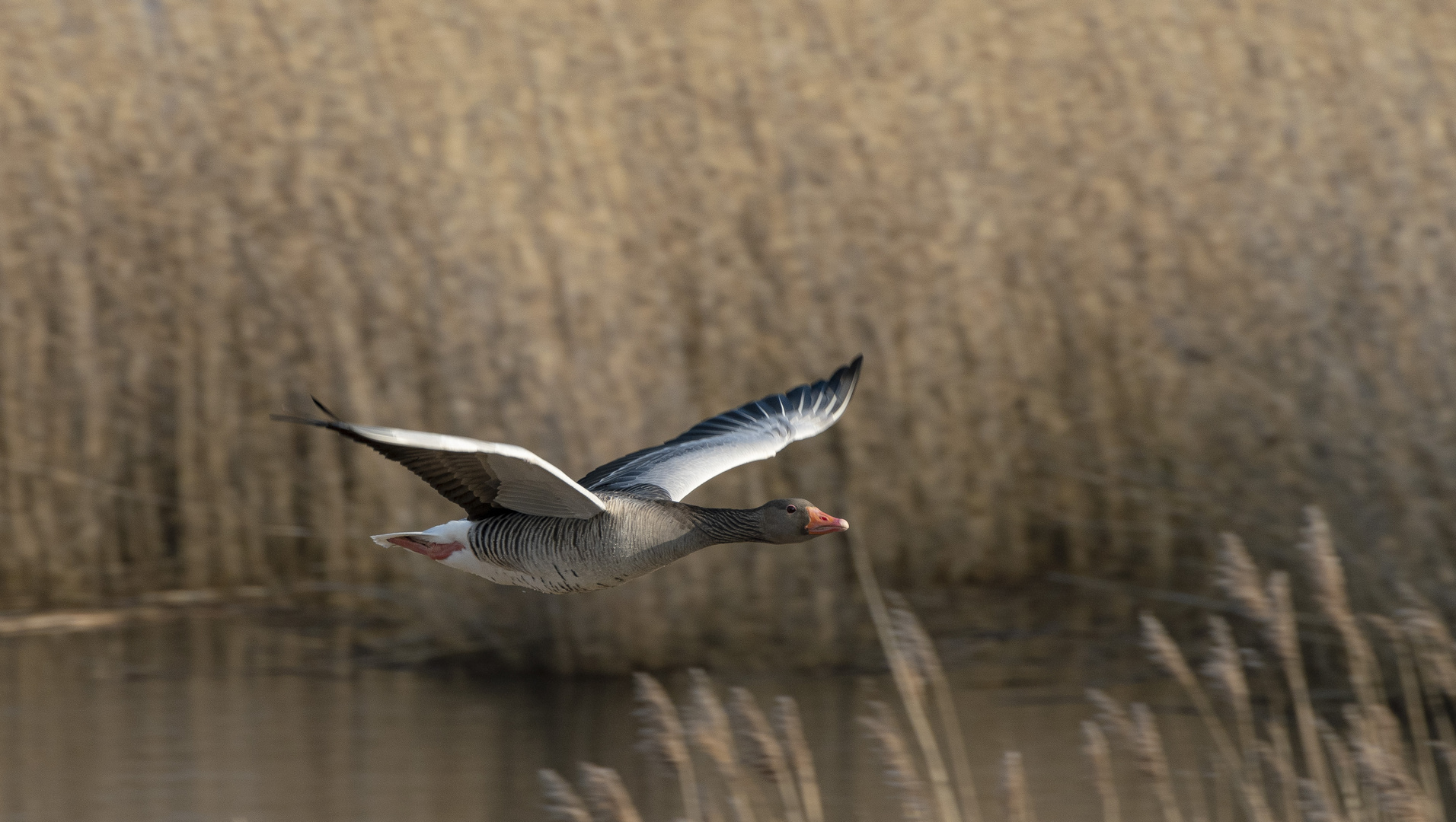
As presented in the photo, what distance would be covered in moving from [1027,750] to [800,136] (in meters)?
2.55

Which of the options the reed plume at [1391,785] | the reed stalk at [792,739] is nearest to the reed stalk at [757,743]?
the reed stalk at [792,739]

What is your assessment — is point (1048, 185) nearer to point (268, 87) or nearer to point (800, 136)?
point (800, 136)

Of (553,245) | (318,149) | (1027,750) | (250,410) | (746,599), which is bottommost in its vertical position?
(1027,750)

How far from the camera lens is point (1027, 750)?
627 cm

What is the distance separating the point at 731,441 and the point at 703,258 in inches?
74.0

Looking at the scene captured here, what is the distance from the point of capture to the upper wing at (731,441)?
4582 millimetres

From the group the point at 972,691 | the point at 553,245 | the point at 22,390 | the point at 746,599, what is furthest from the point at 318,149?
the point at 972,691

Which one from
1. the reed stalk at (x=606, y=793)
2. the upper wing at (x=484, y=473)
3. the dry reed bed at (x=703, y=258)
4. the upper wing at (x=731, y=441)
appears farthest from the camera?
the dry reed bed at (x=703, y=258)

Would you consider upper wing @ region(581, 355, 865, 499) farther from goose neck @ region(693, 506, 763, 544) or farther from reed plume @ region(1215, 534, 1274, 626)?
reed plume @ region(1215, 534, 1274, 626)

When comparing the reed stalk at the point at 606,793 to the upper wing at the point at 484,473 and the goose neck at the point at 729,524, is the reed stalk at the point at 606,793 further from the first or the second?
the goose neck at the point at 729,524

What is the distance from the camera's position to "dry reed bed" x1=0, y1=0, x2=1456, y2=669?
6559 mm

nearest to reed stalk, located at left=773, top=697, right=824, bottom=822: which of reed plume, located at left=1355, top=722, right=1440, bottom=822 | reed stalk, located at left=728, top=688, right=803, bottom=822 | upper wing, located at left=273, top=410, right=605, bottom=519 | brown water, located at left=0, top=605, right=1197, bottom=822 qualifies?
reed stalk, located at left=728, top=688, right=803, bottom=822

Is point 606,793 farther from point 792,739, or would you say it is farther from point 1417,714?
point 1417,714

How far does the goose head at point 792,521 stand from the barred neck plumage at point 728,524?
20 mm
